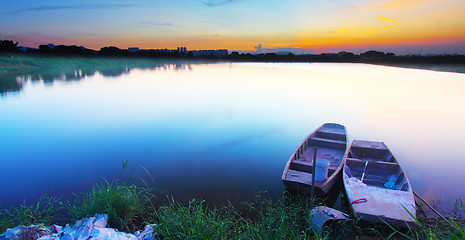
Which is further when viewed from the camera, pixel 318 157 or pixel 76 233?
pixel 318 157

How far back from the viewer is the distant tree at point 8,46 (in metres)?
49.6

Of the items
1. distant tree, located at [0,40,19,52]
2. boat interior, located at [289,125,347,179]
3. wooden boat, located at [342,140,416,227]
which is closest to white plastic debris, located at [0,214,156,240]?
wooden boat, located at [342,140,416,227]

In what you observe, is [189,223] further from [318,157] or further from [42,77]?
[42,77]

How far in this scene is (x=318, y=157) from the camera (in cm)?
754

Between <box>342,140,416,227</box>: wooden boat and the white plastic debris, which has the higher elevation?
the white plastic debris

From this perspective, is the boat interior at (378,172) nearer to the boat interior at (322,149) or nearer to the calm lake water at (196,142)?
the boat interior at (322,149)

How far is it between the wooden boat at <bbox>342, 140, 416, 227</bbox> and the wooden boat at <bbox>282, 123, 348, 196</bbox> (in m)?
0.34

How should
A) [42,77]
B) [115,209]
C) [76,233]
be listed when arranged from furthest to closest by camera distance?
1. [42,77]
2. [115,209]
3. [76,233]

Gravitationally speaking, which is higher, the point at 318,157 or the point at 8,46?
the point at 8,46

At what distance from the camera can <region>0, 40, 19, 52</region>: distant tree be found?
49.6 meters

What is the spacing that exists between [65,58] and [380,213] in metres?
77.2

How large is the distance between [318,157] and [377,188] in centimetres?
251

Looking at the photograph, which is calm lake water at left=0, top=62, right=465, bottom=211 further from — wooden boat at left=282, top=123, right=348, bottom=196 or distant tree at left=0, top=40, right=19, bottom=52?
distant tree at left=0, top=40, right=19, bottom=52

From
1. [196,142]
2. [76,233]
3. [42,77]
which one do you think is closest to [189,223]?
[76,233]
